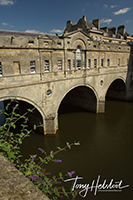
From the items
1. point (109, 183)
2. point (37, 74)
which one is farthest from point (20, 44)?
point (109, 183)

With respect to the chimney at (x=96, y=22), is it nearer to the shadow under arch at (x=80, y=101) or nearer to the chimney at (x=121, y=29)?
the chimney at (x=121, y=29)

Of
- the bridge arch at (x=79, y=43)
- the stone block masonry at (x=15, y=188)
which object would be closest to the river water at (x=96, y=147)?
the stone block masonry at (x=15, y=188)

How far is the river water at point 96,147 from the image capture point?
10938mm

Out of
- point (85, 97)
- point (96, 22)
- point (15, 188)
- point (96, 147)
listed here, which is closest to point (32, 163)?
point (15, 188)

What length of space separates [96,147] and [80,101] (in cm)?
1145

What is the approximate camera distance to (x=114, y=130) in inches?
714

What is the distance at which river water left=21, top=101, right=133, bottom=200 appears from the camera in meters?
10.9

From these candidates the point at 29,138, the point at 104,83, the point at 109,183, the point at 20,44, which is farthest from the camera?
the point at 104,83

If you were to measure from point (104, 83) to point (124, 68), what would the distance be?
6.68m

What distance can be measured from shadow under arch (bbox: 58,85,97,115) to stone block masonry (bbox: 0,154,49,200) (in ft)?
63.1

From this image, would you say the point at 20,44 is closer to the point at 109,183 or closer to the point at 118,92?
the point at 109,183

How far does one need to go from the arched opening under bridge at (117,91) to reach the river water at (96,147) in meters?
6.76

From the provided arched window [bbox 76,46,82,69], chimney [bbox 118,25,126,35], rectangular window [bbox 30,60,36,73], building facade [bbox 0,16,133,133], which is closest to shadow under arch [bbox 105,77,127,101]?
building facade [bbox 0,16,133,133]

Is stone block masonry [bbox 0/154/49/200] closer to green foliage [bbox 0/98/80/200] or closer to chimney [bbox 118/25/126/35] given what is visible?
green foliage [bbox 0/98/80/200]
